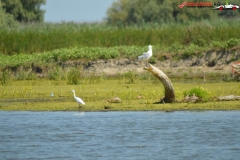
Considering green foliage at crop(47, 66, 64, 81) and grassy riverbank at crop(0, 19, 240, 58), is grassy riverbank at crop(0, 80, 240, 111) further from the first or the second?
grassy riverbank at crop(0, 19, 240, 58)

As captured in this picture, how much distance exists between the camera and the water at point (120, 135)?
14.4 m

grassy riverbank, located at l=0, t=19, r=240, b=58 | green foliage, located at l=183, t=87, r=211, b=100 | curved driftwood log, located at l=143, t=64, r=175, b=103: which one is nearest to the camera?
curved driftwood log, located at l=143, t=64, r=175, b=103

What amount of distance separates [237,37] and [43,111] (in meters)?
14.6

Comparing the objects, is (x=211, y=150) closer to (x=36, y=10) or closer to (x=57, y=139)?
(x=57, y=139)

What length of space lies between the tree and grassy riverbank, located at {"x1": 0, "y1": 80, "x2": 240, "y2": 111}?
80.7 ft

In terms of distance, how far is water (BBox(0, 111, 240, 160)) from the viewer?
14.4 metres

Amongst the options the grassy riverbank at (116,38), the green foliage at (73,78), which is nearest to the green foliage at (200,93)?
the green foliage at (73,78)

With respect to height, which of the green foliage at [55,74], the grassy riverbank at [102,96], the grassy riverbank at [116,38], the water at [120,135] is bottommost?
the water at [120,135]

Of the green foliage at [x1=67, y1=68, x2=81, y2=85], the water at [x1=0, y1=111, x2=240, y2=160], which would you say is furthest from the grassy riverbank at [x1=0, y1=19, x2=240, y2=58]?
the water at [x1=0, y1=111, x2=240, y2=160]

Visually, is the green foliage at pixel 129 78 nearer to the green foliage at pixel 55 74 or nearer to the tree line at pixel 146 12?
the green foliage at pixel 55 74

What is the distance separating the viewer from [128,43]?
111 ft

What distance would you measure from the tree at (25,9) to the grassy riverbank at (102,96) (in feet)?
80.7

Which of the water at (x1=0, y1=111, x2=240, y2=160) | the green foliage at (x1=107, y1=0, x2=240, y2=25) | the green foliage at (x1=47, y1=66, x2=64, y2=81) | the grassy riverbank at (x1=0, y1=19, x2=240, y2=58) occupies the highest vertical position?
the green foliage at (x1=107, y1=0, x2=240, y2=25)

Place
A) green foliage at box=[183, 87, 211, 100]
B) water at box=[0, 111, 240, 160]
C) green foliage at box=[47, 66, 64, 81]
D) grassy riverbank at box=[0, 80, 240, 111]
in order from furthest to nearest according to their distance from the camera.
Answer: green foliage at box=[47, 66, 64, 81], green foliage at box=[183, 87, 211, 100], grassy riverbank at box=[0, 80, 240, 111], water at box=[0, 111, 240, 160]
